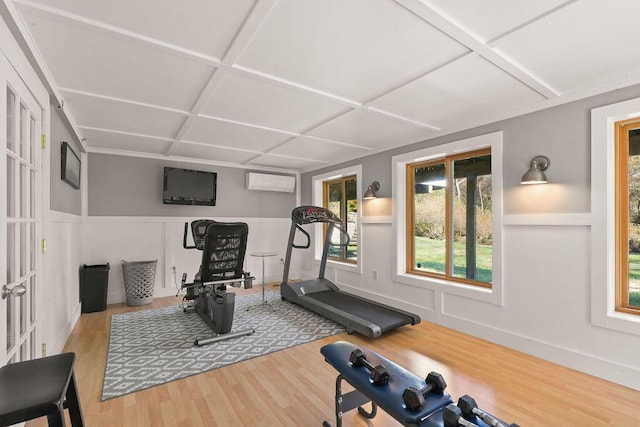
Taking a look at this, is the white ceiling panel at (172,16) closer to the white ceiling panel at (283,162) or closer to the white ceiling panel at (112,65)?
the white ceiling panel at (112,65)

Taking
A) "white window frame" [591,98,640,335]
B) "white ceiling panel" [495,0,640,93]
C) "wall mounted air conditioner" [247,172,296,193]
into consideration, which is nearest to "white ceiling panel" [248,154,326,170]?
"wall mounted air conditioner" [247,172,296,193]

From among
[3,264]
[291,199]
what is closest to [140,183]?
[291,199]

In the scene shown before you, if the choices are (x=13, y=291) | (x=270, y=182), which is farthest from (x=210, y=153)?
(x=13, y=291)

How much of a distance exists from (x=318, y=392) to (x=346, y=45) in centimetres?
251

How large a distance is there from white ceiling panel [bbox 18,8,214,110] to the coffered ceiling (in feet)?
0.04

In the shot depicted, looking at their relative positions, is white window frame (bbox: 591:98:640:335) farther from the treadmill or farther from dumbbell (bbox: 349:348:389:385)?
dumbbell (bbox: 349:348:389:385)

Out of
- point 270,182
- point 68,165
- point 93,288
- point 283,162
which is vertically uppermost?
point 283,162

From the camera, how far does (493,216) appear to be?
332 cm

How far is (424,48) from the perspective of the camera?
6.57 ft

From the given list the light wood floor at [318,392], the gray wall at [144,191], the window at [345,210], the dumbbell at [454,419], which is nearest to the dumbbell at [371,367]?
the dumbbell at [454,419]

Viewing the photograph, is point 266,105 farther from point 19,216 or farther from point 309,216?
point 19,216

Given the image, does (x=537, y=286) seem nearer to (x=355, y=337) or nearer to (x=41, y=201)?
(x=355, y=337)

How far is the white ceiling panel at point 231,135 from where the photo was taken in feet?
11.8

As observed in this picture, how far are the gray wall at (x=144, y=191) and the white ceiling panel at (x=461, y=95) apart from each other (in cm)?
380
